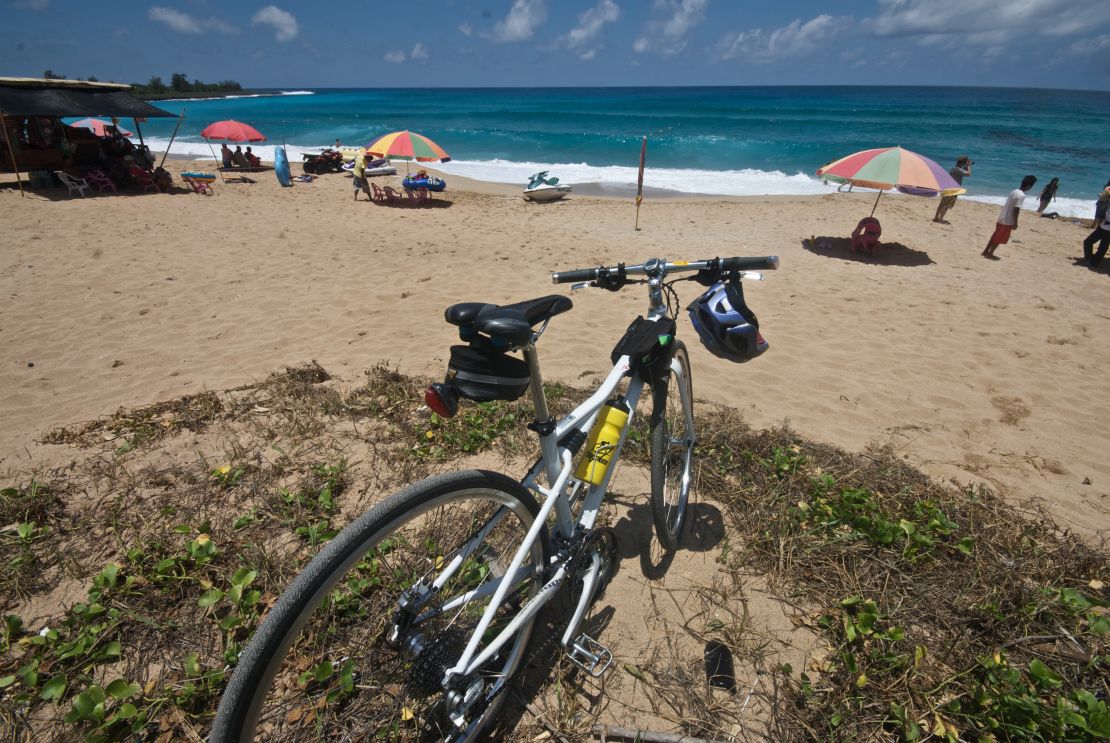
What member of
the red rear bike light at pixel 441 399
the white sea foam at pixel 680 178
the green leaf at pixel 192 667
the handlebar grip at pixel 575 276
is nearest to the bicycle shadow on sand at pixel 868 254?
the white sea foam at pixel 680 178

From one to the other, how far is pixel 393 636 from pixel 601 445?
0.94m

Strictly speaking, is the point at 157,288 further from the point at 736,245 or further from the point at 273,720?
the point at 736,245

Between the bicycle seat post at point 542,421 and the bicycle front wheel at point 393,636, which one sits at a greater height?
the bicycle seat post at point 542,421

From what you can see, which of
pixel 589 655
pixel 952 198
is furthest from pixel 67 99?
pixel 952 198

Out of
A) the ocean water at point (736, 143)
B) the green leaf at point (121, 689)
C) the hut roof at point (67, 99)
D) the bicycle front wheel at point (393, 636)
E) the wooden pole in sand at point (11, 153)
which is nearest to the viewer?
the bicycle front wheel at point (393, 636)

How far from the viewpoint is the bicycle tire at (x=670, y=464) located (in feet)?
7.29

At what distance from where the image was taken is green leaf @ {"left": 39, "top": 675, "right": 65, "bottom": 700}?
1.76 m

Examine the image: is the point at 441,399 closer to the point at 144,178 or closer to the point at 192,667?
the point at 192,667

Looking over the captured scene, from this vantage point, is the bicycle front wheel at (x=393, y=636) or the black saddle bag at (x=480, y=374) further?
the black saddle bag at (x=480, y=374)

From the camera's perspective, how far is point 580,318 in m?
6.25

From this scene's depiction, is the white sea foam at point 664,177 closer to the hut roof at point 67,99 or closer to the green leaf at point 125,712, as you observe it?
the hut roof at point 67,99

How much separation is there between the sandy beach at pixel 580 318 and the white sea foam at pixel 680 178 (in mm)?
6774

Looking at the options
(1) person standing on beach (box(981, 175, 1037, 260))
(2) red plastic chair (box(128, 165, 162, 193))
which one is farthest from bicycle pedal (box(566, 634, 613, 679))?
(2) red plastic chair (box(128, 165, 162, 193))

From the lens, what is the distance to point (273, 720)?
5.83ft
